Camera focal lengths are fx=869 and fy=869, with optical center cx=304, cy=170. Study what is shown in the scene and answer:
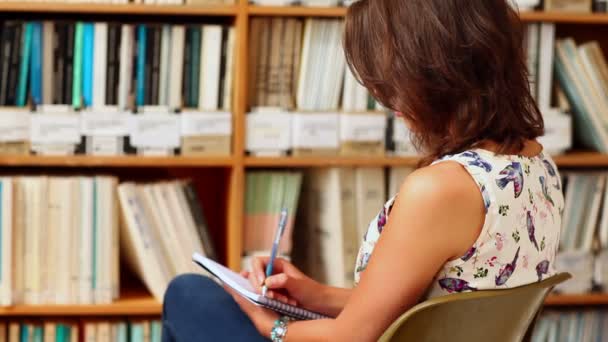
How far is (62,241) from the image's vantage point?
218 centimetres

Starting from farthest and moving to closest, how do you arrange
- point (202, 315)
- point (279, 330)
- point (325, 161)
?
point (325, 161) → point (202, 315) → point (279, 330)

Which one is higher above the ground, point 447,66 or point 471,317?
point 447,66

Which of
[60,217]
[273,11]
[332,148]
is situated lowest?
[60,217]

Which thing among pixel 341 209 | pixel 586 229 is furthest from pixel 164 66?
pixel 586 229

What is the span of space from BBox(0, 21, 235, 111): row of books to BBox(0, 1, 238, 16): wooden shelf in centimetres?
4

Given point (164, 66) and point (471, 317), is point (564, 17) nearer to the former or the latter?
point (164, 66)

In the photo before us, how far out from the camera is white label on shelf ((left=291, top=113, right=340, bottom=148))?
7.25ft

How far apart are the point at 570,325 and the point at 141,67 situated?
1.36m

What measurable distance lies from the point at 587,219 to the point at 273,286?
1199mm

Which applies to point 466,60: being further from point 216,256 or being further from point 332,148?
point 216,256

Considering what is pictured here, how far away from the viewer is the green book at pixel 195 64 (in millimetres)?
2193

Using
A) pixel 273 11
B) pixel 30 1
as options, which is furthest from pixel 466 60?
pixel 30 1

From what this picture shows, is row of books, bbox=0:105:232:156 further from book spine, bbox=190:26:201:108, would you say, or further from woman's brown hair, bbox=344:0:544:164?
woman's brown hair, bbox=344:0:544:164

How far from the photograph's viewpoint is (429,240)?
3.81 feet
